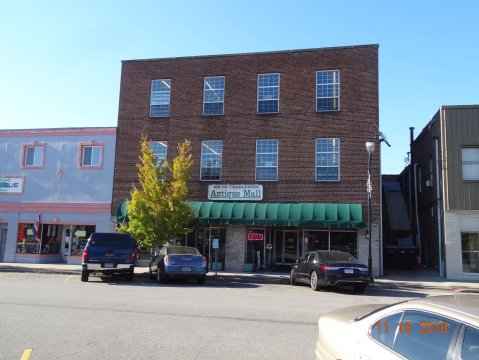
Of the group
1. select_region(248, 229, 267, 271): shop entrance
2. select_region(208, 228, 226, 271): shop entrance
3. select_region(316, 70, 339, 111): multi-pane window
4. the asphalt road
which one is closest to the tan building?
select_region(316, 70, 339, 111): multi-pane window

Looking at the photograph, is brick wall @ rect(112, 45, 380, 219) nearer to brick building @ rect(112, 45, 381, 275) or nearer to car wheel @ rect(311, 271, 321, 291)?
brick building @ rect(112, 45, 381, 275)

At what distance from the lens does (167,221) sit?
20766 millimetres

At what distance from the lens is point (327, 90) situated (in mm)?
23969

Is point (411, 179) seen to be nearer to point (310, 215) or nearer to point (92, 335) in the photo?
point (310, 215)

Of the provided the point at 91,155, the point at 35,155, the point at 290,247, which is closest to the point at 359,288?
the point at 290,247

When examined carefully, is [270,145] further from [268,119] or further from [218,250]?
[218,250]

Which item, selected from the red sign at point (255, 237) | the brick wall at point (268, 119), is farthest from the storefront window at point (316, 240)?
the red sign at point (255, 237)

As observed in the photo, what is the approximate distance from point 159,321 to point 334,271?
797 cm

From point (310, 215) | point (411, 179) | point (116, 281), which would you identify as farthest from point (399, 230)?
point (116, 281)

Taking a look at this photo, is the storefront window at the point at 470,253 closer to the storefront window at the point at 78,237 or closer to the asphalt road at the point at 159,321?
the asphalt road at the point at 159,321

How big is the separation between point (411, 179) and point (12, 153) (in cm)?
2554

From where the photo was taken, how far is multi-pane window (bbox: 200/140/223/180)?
24594 mm

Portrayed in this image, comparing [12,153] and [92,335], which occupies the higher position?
[12,153]

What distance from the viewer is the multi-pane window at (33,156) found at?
27.3 m
